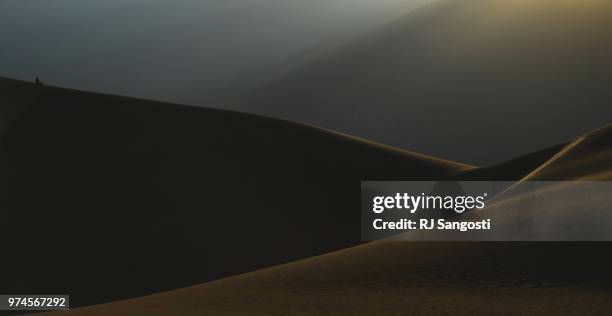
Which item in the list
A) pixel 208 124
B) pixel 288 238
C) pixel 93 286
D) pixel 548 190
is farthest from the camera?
pixel 208 124

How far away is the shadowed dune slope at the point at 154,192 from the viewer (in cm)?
4506

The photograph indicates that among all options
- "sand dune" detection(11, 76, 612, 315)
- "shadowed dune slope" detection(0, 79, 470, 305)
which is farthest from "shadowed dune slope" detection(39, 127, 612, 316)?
"shadowed dune slope" detection(0, 79, 470, 305)

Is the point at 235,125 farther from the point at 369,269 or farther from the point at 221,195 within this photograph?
the point at 369,269

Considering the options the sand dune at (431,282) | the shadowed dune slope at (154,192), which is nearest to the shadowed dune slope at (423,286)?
the sand dune at (431,282)

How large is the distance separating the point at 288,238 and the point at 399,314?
3551 cm

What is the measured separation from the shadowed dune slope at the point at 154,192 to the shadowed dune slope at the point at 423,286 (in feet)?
79.2

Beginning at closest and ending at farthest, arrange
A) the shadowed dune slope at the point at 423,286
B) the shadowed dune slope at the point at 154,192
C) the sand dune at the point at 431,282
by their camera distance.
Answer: the shadowed dune slope at the point at 423,286, the sand dune at the point at 431,282, the shadowed dune slope at the point at 154,192

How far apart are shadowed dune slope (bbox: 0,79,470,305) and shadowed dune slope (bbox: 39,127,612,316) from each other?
950 inches

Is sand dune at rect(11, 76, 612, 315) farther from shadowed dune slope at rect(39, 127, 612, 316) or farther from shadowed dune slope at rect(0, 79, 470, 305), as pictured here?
shadowed dune slope at rect(0, 79, 470, 305)

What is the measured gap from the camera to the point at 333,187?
58844 millimetres

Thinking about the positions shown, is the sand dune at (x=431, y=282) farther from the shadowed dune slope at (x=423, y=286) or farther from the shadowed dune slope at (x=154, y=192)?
the shadowed dune slope at (x=154, y=192)

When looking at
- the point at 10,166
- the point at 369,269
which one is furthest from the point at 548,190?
the point at 10,166

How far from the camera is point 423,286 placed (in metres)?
18.4

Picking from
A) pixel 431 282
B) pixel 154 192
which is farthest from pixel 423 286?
pixel 154 192
